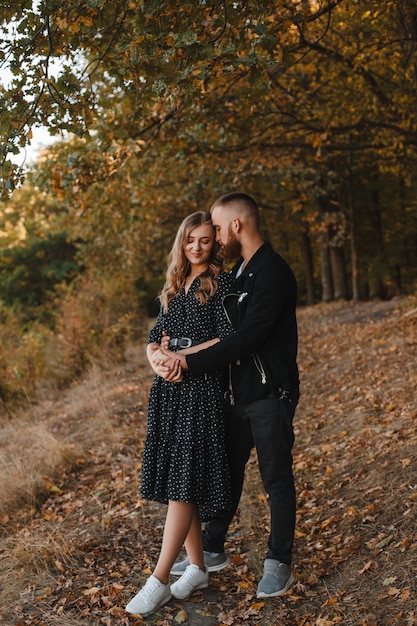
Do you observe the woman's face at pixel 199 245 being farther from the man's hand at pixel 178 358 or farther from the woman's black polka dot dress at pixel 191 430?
the man's hand at pixel 178 358

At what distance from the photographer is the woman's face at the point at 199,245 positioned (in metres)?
3.79

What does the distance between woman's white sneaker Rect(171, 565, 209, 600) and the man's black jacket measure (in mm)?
1070

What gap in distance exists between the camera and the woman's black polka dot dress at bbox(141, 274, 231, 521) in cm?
370

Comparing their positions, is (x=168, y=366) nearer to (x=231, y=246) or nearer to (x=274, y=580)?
(x=231, y=246)

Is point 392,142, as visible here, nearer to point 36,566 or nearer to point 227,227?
point 227,227

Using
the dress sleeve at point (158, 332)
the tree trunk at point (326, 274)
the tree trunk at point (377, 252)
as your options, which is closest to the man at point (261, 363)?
the dress sleeve at point (158, 332)

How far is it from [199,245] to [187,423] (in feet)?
3.30

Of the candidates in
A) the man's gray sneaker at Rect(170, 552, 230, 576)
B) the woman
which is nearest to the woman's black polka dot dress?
the woman

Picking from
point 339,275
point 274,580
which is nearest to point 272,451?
point 274,580

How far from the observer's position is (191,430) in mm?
3682

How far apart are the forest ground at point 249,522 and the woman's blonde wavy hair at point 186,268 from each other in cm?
179

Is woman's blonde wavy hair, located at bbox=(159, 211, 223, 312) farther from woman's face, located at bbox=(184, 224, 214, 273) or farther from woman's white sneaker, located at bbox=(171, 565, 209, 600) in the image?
woman's white sneaker, located at bbox=(171, 565, 209, 600)

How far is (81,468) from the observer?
22.5 feet

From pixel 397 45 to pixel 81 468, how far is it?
7.93 meters
